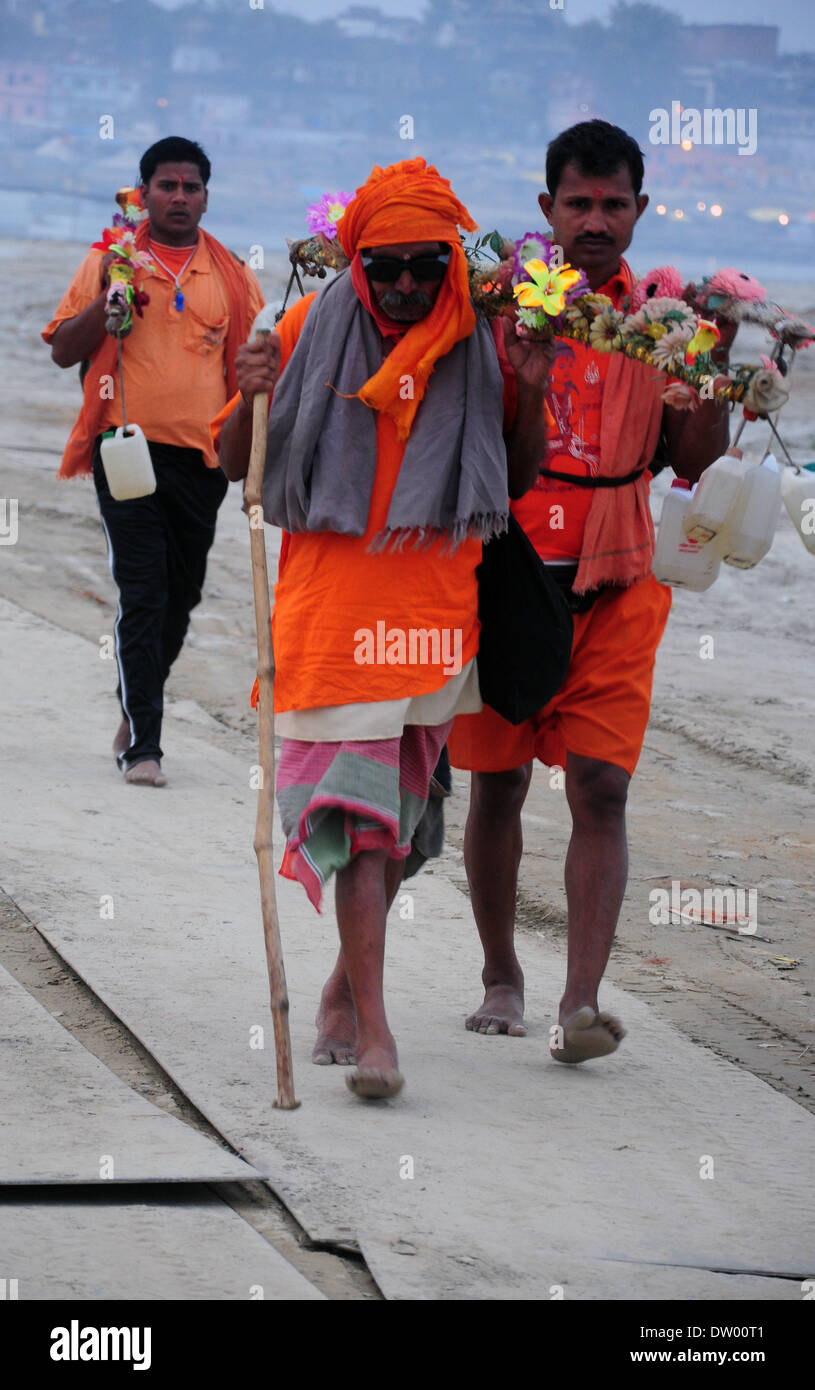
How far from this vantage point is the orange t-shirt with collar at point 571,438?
4.32 meters

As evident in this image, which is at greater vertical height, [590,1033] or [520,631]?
[520,631]

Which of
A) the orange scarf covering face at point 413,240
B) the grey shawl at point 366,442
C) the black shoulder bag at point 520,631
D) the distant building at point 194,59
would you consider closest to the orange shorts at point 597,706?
the black shoulder bag at point 520,631

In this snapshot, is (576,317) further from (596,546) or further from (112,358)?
(112,358)

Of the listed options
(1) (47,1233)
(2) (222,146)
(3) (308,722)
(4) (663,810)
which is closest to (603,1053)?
(3) (308,722)

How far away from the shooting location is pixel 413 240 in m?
3.90

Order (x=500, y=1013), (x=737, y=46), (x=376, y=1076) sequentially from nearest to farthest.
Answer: (x=376, y=1076) < (x=500, y=1013) < (x=737, y=46)

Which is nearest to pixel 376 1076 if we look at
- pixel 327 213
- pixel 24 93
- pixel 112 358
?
pixel 327 213

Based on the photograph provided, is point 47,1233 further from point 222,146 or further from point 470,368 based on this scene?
point 222,146

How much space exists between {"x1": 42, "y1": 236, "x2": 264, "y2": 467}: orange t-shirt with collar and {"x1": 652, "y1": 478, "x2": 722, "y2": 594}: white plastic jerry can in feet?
9.68

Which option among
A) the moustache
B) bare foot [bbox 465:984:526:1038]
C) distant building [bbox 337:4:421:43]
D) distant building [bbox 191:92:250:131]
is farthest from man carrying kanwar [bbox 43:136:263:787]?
distant building [bbox 337:4:421:43]

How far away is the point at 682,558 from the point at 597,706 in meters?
0.40

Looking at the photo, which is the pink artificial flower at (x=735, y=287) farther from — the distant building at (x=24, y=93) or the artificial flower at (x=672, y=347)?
the distant building at (x=24, y=93)

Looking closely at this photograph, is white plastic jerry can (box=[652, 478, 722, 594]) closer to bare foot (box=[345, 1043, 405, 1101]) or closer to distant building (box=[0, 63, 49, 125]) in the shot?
bare foot (box=[345, 1043, 405, 1101])

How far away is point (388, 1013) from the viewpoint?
4566 mm
